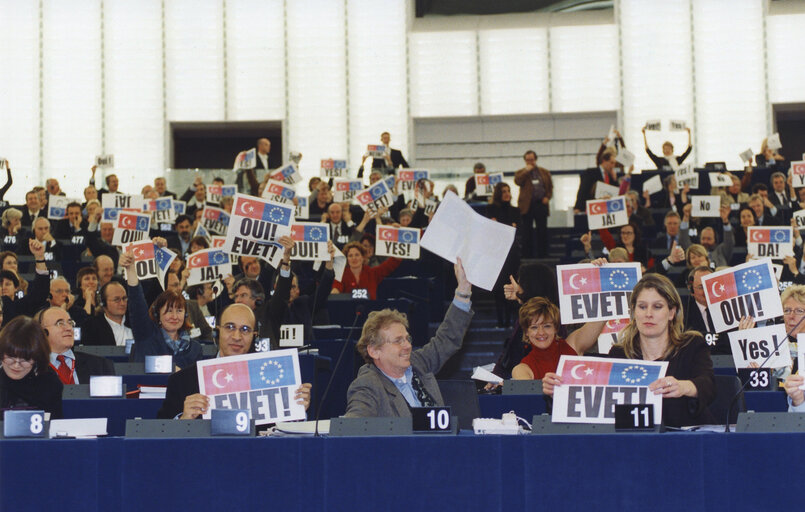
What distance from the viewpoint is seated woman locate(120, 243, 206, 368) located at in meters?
7.58

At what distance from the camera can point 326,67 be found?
24297 mm

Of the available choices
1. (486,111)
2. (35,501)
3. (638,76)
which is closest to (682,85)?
(638,76)

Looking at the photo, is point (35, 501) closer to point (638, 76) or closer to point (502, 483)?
point (502, 483)

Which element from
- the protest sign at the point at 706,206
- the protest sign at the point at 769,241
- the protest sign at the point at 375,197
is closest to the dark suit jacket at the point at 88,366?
the protest sign at the point at 769,241

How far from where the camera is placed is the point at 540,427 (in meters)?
4.56

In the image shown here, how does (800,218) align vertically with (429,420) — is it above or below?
above

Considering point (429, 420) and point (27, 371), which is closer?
point (429, 420)

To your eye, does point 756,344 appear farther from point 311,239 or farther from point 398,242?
point 398,242

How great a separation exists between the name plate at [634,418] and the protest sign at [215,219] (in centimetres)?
1052

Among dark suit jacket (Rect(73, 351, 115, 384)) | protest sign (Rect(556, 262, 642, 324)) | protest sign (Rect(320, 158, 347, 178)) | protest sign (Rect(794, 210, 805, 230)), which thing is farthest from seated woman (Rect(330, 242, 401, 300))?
protest sign (Rect(320, 158, 347, 178))

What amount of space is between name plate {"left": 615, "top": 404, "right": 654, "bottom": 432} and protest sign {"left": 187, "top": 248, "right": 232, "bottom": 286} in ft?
22.4

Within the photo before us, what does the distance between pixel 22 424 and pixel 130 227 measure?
8303 mm

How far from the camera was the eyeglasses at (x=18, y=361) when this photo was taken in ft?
18.9

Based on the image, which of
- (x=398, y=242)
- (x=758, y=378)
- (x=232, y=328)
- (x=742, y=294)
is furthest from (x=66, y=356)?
(x=398, y=242)
